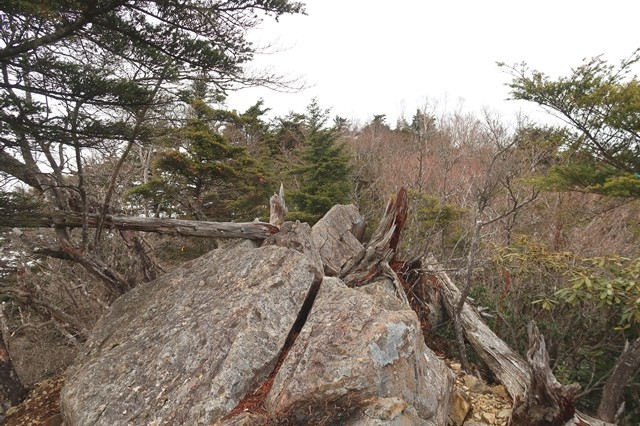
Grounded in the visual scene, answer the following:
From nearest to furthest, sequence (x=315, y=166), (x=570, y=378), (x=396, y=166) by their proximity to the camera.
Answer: (x=570, y=378)
(x=315, y=166)
(x=396, y=166)

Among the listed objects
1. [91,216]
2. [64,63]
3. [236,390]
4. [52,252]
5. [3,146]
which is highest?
[64,63]

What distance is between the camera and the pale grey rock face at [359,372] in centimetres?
256

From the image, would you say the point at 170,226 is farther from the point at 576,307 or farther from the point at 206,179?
the point at 206,179

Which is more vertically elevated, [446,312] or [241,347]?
[241,347]

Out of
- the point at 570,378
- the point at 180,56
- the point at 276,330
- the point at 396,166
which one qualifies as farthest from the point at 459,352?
the point at 396,166

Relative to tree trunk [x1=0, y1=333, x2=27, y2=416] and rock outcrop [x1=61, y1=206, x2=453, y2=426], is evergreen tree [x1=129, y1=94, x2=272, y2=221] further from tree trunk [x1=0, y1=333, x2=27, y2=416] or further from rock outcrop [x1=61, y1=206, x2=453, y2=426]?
rock outcrop [x1=61, y1=206, x2=453, y2=426]

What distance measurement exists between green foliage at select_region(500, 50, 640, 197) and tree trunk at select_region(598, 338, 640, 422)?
3.60 meters

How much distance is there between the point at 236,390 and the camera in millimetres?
2881

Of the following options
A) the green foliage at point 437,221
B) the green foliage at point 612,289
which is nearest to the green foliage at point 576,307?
the green foliage at point 612,289


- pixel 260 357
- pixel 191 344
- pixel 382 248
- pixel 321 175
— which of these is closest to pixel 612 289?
pixel 382 248

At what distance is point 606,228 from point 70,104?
442 inches

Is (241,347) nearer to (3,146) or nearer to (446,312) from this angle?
(3,146)

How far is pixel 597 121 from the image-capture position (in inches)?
269

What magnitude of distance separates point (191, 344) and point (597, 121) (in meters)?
7.73
